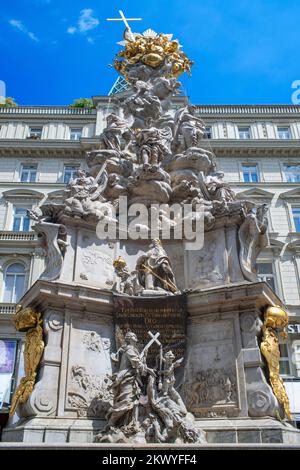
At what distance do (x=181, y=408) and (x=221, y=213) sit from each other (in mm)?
4638

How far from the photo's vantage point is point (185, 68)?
16.8 m

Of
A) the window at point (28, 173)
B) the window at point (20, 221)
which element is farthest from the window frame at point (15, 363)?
the window at point (28, 173)

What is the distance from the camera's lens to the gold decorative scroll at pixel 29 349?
→ 9117 mm

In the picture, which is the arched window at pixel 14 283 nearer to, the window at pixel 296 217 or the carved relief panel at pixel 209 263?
the window at pixel 296 217

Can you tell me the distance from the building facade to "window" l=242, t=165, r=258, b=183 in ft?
0.21

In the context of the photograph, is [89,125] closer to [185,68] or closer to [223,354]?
[185,68]

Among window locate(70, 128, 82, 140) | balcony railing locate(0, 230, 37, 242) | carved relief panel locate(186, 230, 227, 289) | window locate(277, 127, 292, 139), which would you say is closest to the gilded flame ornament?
carved relief panel locate(186, 230, 227, 289)

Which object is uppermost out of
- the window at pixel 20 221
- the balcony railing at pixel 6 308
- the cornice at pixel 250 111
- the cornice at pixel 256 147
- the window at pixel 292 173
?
the cornice at pixel 250 111

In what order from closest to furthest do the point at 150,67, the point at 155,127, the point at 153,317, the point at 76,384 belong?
the point at 76,384 < the point at 153,317 < the point at 155,127 < the point at 150,67

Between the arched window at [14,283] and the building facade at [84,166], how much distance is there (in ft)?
0.17

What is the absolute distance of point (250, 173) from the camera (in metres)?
30.5

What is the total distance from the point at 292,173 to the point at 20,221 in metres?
17.3

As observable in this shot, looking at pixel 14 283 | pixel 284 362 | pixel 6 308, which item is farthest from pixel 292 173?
pixel 6 308
